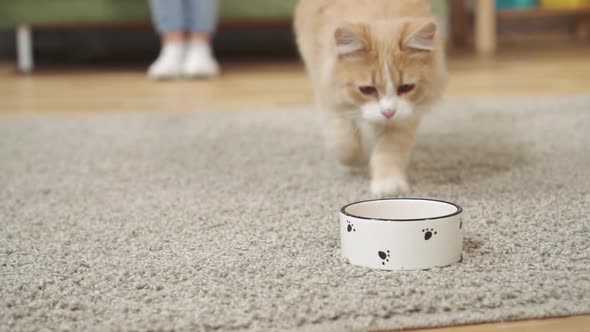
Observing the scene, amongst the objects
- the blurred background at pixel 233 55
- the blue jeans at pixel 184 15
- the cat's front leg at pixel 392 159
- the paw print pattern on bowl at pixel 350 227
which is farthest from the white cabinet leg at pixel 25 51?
the paw print pattern on bowl at pixel 350 227

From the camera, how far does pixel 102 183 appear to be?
4.69 ft

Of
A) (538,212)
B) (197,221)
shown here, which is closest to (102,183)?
(197,221)

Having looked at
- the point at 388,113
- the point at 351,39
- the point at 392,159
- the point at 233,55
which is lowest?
the point at 233,55

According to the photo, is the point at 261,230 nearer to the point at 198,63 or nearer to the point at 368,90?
the point at 368,90

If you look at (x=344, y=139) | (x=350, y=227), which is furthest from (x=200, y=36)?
(x=350, y=227)

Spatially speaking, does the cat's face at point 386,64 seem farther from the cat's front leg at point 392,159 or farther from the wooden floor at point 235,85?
the wooden floor at point 235,85

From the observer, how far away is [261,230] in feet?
3.53

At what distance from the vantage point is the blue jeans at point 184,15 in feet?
10.5

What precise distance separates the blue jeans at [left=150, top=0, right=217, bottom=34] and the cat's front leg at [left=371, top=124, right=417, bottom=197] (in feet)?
6.65

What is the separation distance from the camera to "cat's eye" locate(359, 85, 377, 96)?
127 cm

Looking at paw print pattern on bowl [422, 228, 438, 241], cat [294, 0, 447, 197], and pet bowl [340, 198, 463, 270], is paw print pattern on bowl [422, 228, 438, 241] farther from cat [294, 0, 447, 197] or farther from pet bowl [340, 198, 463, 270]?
cat [294, 0, 447, 197]

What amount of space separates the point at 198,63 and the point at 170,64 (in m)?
0.12

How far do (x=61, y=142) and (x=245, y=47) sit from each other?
9.21ft

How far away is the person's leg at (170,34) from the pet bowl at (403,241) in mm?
2454
